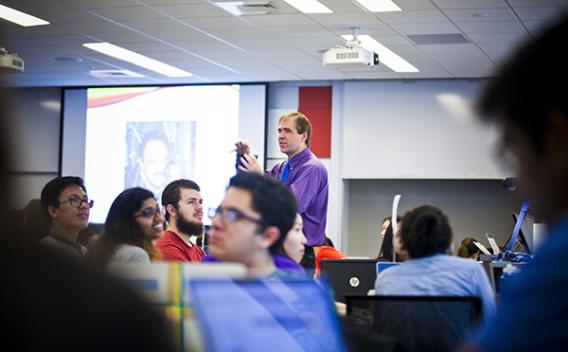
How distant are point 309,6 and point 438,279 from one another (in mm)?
4869

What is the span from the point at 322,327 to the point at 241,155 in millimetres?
2610

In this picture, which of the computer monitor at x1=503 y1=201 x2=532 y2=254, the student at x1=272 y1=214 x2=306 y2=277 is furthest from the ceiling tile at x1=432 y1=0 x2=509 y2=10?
the student at x1=272 y1=214 x2=306 y2=277

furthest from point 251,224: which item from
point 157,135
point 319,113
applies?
point 157,135

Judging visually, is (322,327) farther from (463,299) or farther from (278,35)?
(278,35)

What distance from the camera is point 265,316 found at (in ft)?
4.09

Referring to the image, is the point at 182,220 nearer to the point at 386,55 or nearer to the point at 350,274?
the point at 350,274

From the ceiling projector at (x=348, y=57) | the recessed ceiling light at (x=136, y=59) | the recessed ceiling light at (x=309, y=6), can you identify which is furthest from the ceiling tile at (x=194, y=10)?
the recessed ceiling light at (x=136, y=59)

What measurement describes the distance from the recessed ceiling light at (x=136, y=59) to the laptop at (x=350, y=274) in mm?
5504

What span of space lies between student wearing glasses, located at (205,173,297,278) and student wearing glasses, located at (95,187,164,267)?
1.55 metres

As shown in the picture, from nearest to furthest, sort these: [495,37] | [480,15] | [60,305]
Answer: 1. [60,305]
2. [480,15]
3. [495,37]

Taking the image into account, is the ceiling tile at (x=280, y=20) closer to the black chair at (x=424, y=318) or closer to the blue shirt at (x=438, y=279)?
the blue shirt at (x=438, y=279)

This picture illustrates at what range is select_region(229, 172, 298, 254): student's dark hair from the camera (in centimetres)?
196

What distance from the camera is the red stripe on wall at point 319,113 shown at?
11.3m

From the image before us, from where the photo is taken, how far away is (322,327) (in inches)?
53.3
